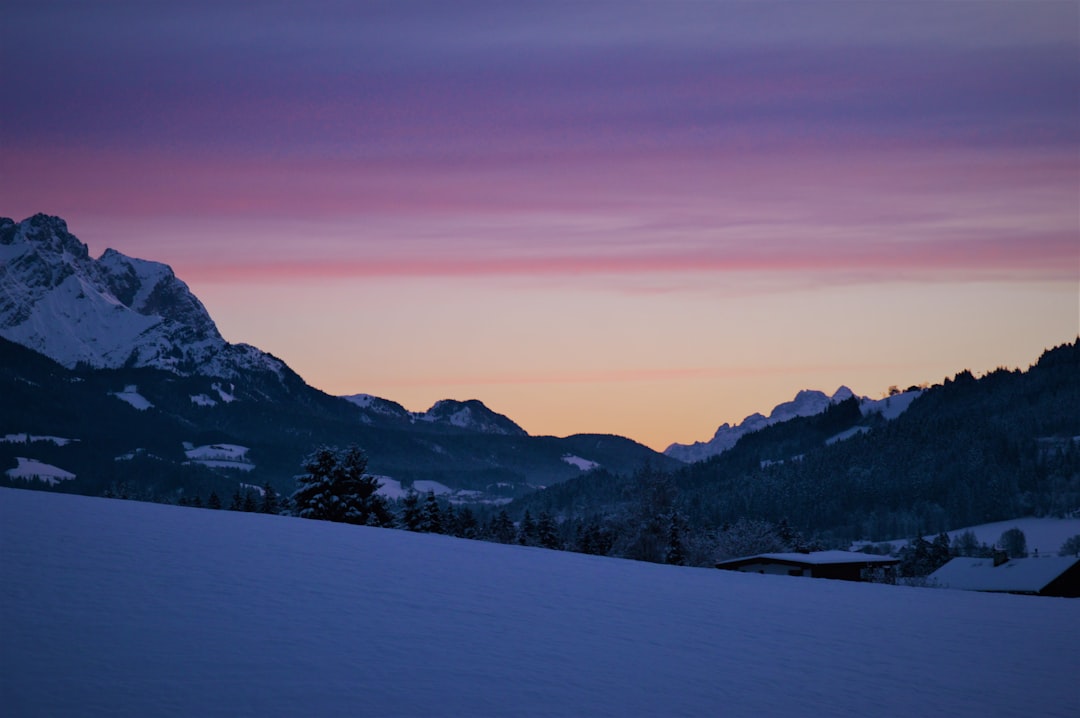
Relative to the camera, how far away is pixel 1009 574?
7775 cm

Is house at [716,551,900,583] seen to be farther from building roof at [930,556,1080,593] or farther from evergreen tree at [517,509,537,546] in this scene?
evergreen tree at [517,509,537,546]

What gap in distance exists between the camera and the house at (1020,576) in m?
71.2

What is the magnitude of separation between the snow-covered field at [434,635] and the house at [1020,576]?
36440 millimetres

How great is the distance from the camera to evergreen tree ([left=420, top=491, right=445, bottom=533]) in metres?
82.9

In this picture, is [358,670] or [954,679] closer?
[358,670]

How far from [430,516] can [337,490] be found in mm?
10675

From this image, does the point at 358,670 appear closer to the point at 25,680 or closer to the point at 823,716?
the point at 25,680

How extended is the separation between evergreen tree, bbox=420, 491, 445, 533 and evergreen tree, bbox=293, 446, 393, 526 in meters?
5.18

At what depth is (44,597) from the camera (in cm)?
2162

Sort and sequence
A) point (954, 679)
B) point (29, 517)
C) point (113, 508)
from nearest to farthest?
point (954, 679) < point (29, 517) < point (113, 508)

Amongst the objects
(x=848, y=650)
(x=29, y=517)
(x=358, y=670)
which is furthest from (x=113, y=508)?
(x=848, y=650)

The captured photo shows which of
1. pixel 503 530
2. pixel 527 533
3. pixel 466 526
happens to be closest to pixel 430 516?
pixel 466 526

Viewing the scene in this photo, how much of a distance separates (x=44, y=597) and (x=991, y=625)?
2547 centimetres

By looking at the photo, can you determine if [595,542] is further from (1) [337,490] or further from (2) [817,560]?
(2) [817,560]
